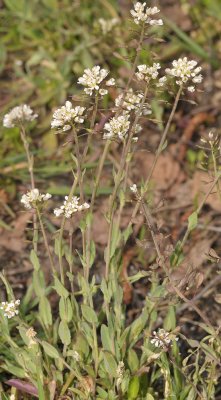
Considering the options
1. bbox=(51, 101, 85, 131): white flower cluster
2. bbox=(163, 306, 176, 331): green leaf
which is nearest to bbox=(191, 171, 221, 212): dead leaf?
bbox=(163, 306, 176, 331): green leaf

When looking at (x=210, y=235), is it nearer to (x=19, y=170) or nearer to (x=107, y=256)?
(x=19, y=170)

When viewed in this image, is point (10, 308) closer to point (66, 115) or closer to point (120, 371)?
point (120, 371)

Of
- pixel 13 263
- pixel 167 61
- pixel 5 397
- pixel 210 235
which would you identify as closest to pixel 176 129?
pixel 167 61

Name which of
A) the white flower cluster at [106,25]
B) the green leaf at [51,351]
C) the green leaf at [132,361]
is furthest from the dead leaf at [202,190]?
the green leaf at [51,351]

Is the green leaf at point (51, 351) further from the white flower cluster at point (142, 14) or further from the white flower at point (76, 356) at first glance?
the white flower cluster at point (142, 14)

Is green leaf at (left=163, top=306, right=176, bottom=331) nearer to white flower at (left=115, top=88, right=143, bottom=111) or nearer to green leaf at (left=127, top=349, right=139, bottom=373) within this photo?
green leaf at (left=127, top=349, right=139, bottom=373)
